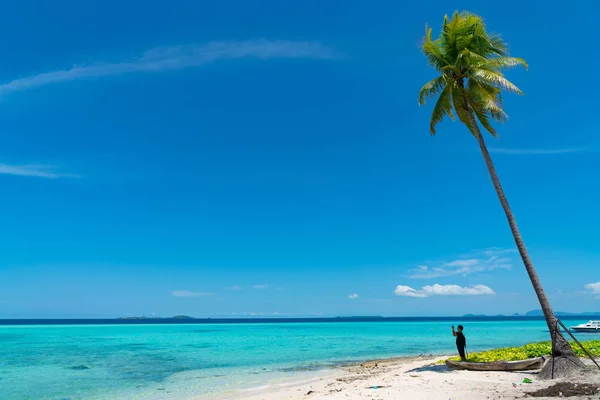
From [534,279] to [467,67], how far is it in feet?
27.3

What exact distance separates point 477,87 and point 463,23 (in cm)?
259

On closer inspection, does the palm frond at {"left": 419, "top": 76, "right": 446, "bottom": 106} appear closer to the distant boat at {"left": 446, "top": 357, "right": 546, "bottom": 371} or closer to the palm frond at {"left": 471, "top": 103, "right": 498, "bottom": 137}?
the palm frond at {"left": 471, "top": 103, "right": 498, "bottom": 137}

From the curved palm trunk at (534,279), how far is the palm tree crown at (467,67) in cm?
62

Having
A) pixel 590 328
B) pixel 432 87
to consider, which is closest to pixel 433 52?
pixel 432 87

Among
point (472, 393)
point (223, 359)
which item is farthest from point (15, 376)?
point (472, 393)

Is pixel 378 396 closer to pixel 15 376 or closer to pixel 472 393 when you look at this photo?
pixel 472 393

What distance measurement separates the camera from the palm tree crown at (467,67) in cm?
1595

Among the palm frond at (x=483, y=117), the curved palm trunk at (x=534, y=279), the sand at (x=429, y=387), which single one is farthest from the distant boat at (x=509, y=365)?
the palm frond at (x=483, y=117)

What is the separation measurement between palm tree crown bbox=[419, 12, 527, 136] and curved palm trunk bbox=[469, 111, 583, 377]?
617 millimetres

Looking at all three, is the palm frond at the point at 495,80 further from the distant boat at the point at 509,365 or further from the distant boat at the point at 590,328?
the distant boat at the point at 590,328

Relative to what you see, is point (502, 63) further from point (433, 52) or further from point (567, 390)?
point (567, 390)

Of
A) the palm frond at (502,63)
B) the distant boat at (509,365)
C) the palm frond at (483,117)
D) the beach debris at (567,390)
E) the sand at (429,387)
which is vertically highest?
the palm frond at (502,63)

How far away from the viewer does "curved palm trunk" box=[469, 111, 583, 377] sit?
1371 cm

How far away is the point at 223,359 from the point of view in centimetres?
3177
